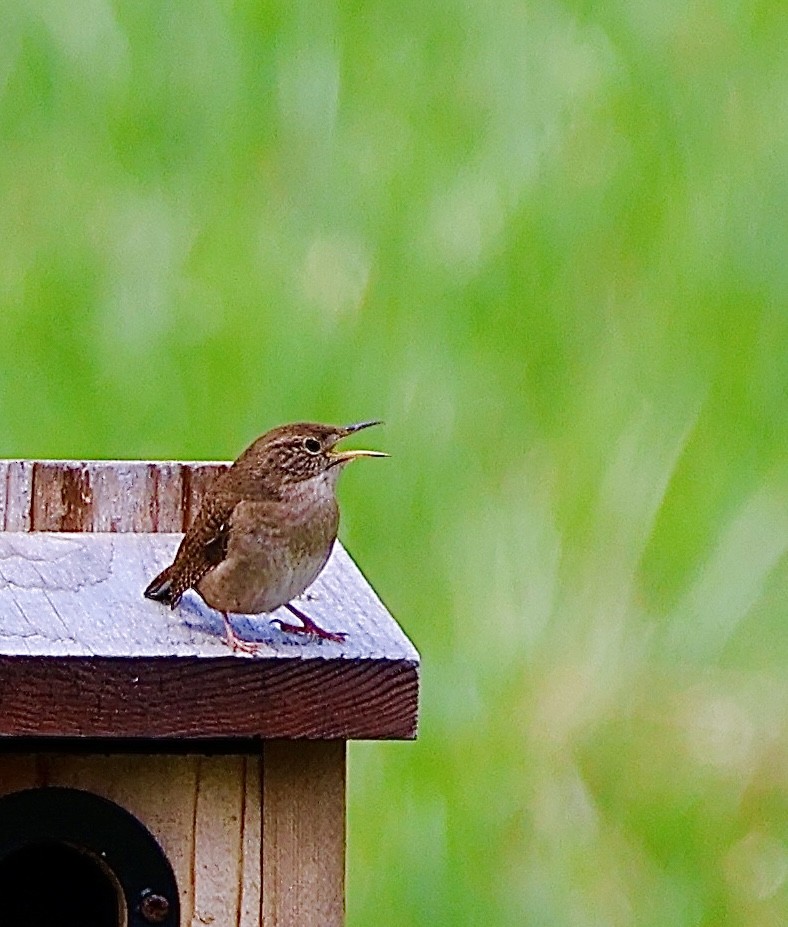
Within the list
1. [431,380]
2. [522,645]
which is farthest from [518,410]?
[522,645]

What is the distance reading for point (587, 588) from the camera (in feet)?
15.4

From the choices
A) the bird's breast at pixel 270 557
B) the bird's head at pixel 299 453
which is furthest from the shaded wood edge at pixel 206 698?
the bird's head at pixel 299 453

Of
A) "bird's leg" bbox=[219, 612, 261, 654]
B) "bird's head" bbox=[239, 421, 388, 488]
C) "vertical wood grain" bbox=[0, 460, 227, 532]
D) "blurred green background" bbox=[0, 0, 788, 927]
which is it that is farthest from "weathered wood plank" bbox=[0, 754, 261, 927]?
"blurred green background" bbox=[0, 0, 788, 927]

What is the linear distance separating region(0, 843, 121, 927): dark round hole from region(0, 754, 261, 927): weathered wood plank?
0.43 m

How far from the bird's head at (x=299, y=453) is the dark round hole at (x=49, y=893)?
61cm

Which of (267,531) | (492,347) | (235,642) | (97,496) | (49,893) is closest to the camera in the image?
(235,642)

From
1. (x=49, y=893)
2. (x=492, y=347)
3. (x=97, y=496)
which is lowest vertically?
(x=49, y=893)

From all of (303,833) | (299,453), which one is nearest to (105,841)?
(303,833)

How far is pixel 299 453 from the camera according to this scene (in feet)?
8.87

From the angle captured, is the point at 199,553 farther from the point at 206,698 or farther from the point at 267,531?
the point at 206,698

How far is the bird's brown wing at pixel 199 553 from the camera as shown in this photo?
2.60 metres

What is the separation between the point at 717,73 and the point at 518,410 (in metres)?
0.96

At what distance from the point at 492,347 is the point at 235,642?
7.79 ft

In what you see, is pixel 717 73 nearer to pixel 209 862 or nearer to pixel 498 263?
pixel 498 263
